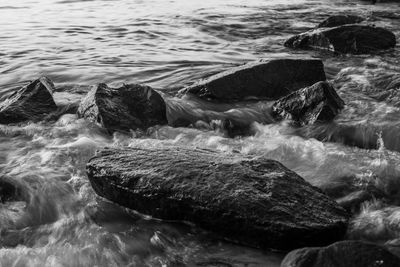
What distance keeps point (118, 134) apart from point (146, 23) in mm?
9055

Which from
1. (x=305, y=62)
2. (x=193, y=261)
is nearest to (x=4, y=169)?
(x=193, y=261)

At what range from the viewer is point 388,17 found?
14.6 m

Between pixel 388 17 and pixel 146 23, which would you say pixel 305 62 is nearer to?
pixel 146 23

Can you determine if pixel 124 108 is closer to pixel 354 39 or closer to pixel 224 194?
pixel 224 194

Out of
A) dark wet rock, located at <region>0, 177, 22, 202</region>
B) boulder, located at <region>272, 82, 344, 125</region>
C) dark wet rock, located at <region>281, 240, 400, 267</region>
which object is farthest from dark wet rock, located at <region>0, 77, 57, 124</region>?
dark wet rock, located at <region>281, 240, 400, 267</region>

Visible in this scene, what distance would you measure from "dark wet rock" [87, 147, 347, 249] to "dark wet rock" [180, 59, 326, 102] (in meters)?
2.67

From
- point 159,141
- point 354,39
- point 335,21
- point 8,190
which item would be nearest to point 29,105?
point 159,141

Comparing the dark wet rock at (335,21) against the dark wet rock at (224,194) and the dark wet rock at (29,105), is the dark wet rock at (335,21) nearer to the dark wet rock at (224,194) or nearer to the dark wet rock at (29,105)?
the dark wet rock at (29,105)

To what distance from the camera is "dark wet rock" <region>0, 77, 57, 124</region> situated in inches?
241

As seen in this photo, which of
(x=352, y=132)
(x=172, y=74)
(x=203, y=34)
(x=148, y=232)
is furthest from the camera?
(x=203, y=34)

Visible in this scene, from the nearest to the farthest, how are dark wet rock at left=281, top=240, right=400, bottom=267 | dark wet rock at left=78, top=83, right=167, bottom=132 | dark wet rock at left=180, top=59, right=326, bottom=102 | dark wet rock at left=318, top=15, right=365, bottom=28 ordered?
dark wet rock at left=281, top=240, right=400, bottom=267
dark wet rock at left=78, top=83, right=167, bottom=132
dark wet rock at left=180, top=59, right=326, bottom=102
dark wet rock at left=318, top=15, right=365, bottom=28

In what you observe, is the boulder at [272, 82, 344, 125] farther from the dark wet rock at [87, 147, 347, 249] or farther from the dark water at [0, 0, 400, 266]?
the dark wet rock at [87, 147, 347, 249]

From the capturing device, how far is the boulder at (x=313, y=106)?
19.6 ft

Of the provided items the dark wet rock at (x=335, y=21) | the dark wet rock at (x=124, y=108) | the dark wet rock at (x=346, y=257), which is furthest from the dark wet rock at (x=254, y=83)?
the dark wet rock at (x=335, y=21)
